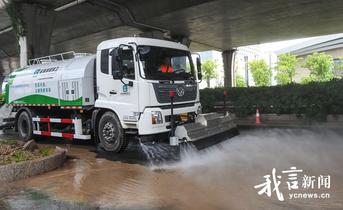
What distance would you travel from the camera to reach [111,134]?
32.2 feet

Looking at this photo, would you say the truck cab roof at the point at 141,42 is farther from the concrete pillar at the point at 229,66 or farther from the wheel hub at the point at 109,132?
the concrete pillar at the point at 229,66

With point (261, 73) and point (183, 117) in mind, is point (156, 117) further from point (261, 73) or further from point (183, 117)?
point (261, 73)

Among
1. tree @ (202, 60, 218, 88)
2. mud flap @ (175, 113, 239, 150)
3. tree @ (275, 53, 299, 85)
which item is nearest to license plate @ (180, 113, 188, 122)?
mud flap @ (175, 113, 239, 150)

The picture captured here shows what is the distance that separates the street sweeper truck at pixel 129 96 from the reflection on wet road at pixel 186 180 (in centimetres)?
61

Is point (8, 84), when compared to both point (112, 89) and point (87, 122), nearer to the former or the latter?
point (87, 122)

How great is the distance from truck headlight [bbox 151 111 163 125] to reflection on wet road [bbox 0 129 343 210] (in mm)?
981

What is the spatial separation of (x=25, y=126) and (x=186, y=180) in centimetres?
840

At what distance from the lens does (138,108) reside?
8.99m

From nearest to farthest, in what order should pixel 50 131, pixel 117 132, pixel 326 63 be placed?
pixel 117 132 < pixel 50 131 < pixel 326 63

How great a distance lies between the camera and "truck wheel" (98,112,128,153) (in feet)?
31.4

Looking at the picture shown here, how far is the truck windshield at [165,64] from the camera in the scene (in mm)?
9180

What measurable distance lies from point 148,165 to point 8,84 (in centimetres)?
835

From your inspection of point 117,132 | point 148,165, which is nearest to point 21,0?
point 117,132

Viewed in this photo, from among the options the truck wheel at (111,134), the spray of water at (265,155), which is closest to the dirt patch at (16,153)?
the truck wheel at (111,134)
